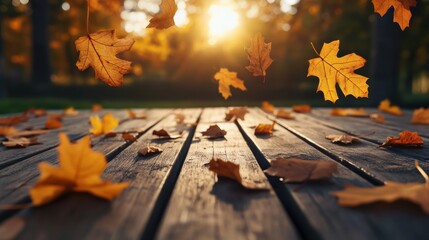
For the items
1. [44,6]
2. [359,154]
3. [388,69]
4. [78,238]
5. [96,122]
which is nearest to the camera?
[78,238]

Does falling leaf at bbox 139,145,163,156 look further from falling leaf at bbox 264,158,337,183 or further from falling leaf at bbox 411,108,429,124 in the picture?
falling leaf at bbox 411,108,429,124

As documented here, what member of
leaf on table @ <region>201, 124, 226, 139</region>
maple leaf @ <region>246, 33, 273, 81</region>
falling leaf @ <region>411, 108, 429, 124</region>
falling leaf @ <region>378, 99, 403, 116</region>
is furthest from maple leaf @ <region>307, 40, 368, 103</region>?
falling leaf @ <region>378, 99, 403, 116</region>

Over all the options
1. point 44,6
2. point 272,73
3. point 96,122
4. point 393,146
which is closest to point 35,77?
point 44,6

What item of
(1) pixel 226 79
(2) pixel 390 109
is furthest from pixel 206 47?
(1) pixel 226 79

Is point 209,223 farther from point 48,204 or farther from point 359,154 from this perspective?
point 359,154

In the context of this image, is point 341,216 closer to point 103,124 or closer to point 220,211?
point 220,211

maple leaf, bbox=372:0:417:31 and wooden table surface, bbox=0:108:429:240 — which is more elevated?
maple leaf, bbox=372:0:417:31
